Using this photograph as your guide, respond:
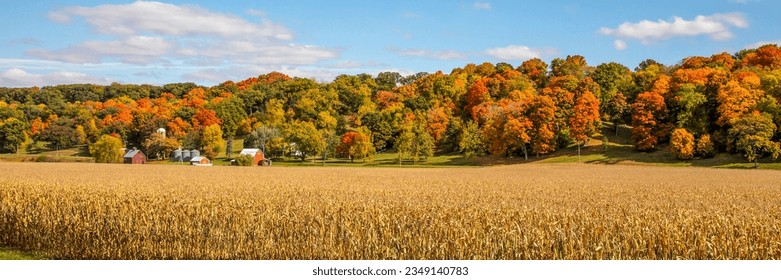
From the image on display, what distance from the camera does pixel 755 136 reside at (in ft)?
247

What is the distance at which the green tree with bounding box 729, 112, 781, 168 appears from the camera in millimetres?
75125

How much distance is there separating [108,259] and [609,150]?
3320 inches

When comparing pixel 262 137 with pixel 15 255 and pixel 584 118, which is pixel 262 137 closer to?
pixel 584 118

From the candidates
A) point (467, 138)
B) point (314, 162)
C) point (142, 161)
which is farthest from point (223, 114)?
point (467, 138)

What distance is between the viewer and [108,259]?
55.8 ft

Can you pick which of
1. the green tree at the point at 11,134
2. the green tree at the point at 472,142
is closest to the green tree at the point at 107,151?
the green tree at the point at 11,134

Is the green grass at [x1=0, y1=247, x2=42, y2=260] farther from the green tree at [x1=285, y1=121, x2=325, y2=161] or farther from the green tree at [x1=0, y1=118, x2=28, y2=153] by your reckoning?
the green tree at [x1=0, y1=118, x2=28, y2=153]

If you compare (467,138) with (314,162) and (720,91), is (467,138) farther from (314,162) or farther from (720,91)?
(720,91)

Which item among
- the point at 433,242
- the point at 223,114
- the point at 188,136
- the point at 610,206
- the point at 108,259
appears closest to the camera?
the point at 433,242

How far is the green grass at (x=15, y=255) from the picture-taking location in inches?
689

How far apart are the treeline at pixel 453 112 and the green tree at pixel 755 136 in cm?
16

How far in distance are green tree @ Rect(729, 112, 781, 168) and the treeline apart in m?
0.16

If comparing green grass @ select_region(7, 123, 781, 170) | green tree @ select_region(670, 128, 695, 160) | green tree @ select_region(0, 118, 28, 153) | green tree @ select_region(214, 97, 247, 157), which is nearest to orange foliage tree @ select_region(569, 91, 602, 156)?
green grass @ select_region(7, 123, 781, 170)

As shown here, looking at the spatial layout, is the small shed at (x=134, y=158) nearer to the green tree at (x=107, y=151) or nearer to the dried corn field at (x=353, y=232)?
the green tree at (x=107, y=151)
